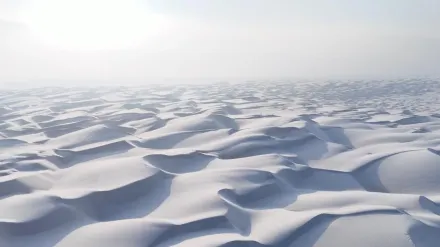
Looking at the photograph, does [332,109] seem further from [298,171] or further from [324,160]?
[298,171]

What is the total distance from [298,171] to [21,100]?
6916 millimetres

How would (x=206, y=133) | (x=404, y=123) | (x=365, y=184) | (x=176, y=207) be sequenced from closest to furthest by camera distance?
(x=176, y=207) < (x=365, y=184) < (x=206, y=133) < (x=404, y=123)

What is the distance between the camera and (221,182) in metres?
2.92

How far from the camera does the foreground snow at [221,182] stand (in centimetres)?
226

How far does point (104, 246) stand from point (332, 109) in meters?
5.07

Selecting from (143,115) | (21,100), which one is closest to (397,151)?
(143,115)

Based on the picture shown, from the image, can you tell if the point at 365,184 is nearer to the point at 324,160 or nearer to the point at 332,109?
the point at 324,160

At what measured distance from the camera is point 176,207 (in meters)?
2.59

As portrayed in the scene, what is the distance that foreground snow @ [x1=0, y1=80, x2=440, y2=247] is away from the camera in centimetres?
226

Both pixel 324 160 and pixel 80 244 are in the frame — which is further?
pixel 324 160

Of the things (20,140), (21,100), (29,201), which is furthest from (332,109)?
(21,100)

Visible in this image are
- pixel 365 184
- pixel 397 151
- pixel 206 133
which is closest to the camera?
pixel 365 184

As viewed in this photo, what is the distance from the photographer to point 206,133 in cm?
449

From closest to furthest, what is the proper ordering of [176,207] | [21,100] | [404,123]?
[176,207] < [404,123] < [21,100]
